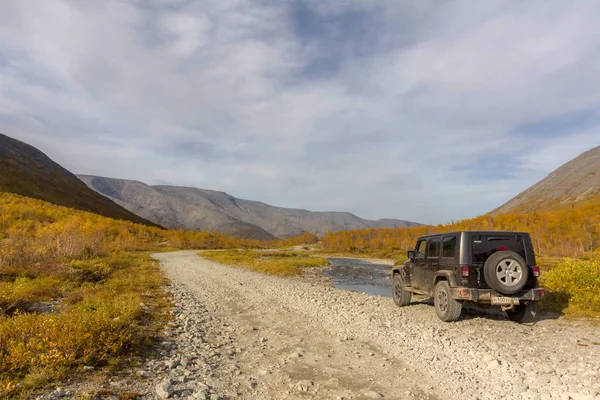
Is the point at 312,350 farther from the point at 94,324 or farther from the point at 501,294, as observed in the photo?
the point at 501,294

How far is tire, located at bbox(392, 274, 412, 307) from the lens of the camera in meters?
13.1

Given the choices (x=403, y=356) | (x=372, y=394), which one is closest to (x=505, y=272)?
(x=403, y=356)

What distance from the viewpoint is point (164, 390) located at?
17.3 ft

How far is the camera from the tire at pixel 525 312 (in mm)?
9977

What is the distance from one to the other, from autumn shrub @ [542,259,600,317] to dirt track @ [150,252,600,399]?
6.61ft

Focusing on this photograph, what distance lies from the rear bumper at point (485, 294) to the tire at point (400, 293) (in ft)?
11.6

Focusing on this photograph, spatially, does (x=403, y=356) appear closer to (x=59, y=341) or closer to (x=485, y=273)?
(x=485, y=273)

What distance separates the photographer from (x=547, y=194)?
19412cm

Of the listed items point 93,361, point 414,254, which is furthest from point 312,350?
point 414,254

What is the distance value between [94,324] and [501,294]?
10.4 m

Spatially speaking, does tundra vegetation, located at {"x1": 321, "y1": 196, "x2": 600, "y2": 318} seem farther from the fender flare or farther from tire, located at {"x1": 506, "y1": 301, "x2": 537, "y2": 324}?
the fender flare

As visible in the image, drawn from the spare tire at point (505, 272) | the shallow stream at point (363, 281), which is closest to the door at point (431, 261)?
the spare tire at point (505, 272)

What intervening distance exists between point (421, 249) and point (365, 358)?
21.5ft

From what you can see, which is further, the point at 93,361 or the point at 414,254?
Answer: the point at 414,254
